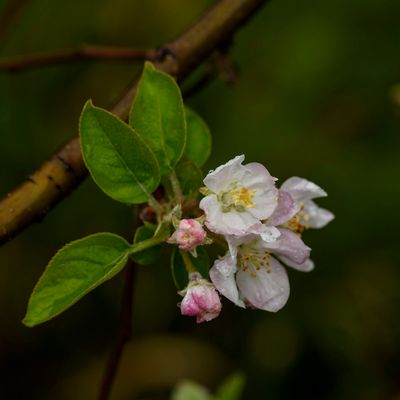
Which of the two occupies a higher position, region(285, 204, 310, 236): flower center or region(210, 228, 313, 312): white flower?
region(210, 228, 313, 312): white flower

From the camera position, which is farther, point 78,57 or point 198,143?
point 78,57

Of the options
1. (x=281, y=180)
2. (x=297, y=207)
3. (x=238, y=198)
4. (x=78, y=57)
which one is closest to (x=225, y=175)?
(x=238, y=198)

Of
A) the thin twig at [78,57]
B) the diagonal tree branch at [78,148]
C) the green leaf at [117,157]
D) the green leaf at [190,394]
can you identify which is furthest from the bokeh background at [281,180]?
the green leaf at [117,157]

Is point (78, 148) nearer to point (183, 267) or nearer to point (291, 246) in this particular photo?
point (183, 267)

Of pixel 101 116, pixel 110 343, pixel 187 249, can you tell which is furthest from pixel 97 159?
pixel 110 343

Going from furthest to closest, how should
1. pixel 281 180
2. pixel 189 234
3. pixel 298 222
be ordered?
1. pixel 281 180
2. pixel 298 222
3. pixel 189 234

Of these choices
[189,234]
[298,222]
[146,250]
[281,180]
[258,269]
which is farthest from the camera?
[281,180]

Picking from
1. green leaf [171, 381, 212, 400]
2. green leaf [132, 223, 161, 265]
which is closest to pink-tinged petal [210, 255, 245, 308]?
green leaf [132, 223, 161, 265]

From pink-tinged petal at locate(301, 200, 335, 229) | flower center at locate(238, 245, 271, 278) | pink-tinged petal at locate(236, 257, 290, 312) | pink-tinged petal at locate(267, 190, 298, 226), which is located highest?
pink-tinged petal at locate(267, 190, 298, 226)

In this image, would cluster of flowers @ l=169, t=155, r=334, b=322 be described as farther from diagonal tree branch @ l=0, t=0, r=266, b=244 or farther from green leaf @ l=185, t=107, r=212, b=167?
diagonal tree branch @ l=0, t=0, r=266, b=244
